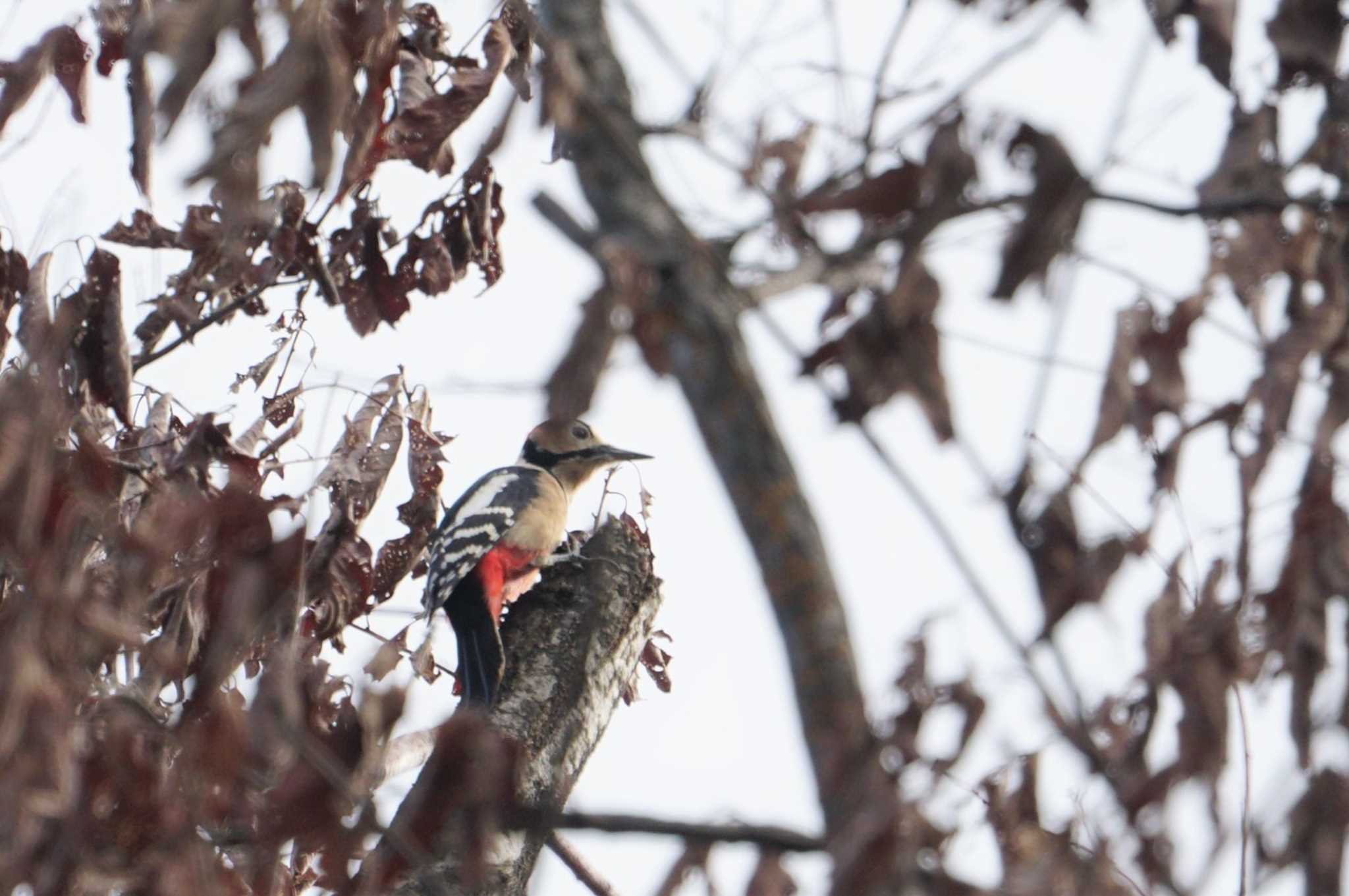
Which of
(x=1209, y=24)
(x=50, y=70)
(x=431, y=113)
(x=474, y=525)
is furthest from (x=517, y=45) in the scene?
(x=474, y=525)

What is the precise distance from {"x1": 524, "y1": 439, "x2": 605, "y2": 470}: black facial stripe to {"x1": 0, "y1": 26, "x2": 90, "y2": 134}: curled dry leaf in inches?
192

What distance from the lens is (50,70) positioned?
12.5ft

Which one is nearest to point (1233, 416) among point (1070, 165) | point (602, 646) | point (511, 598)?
point (1070, 165)

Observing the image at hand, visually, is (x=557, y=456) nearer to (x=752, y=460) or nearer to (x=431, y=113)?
(x=431, y=113)

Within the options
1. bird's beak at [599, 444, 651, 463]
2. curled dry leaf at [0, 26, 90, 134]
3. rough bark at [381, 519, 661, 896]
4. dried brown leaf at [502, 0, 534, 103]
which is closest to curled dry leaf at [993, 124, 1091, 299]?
dried brown leaf at [502, 0, 534, 103]

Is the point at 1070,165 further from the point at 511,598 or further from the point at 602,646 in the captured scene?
the point at 511,598

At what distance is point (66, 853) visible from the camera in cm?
238

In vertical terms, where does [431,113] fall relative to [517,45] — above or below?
below

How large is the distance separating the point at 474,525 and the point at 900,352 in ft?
16.4

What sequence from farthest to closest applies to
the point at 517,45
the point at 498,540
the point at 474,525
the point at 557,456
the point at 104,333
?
1. the point at 557,456
2. the point at 474,525
3. the point at 498,540
4. the point at 517,45
5. the point at 104,333

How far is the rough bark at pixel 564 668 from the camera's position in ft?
13.1

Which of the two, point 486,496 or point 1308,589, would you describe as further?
point 486,496

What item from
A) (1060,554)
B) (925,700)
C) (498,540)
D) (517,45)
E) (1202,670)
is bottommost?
(925,700)

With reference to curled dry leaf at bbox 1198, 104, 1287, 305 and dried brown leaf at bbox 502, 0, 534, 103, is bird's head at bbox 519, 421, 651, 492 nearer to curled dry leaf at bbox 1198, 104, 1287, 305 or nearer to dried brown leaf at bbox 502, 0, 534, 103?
dried brown leaf at bbox 502, 0, 534, 103
